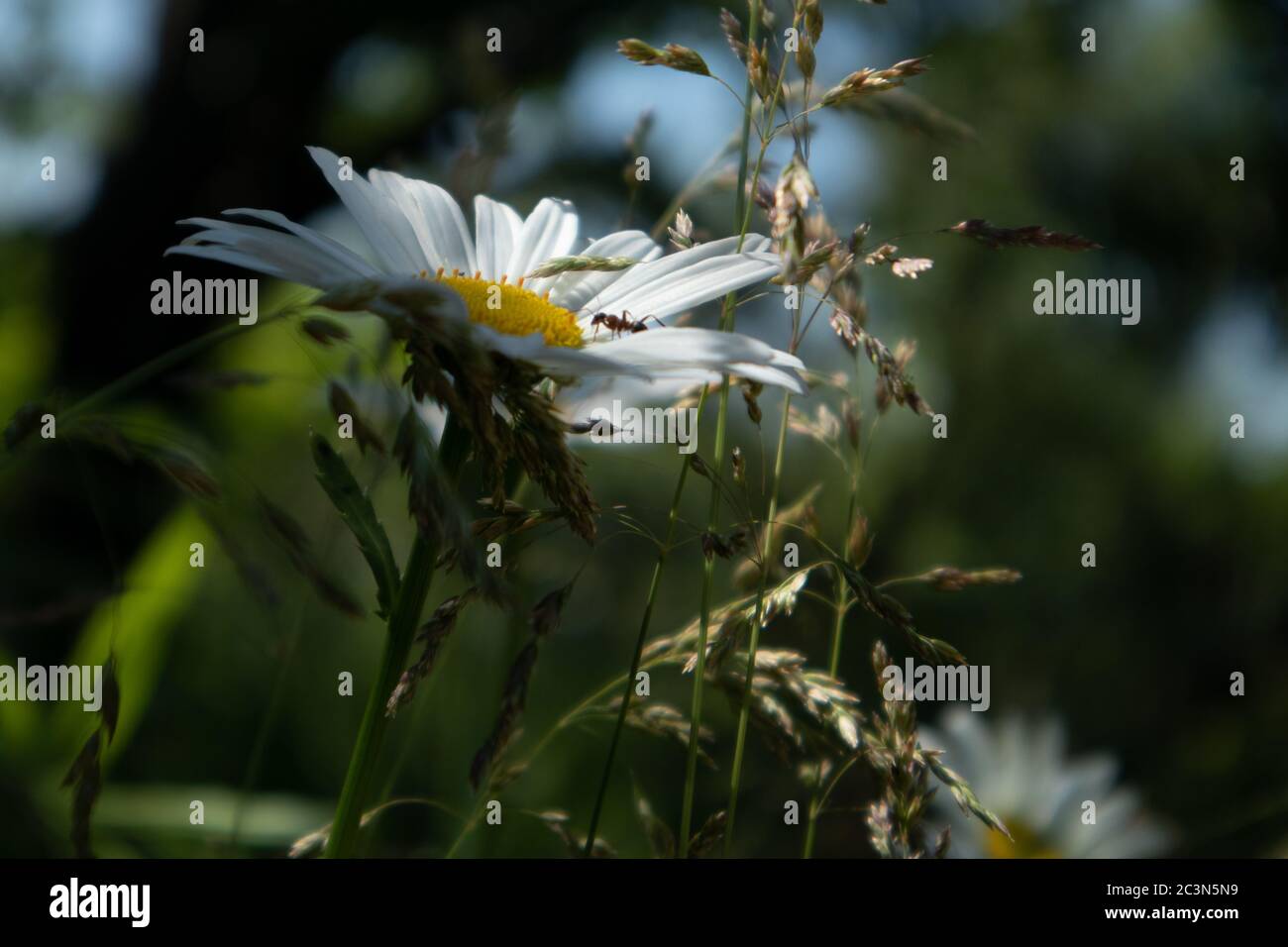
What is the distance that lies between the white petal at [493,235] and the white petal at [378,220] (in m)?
0.05

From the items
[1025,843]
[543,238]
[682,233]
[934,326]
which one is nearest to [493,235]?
[543,238]

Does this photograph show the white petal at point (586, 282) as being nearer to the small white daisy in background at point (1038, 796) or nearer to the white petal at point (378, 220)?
the white petal at point (378, 220)

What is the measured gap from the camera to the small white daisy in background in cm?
108

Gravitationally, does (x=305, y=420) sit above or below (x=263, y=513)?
above

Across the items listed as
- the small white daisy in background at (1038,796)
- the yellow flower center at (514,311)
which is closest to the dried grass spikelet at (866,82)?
the yellow flower center at (514,311)

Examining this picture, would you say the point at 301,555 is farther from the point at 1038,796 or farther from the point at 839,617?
the point at 1038,796

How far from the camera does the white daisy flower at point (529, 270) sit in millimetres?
427

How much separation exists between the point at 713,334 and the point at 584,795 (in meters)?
0.85

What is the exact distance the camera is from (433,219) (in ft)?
1.94
